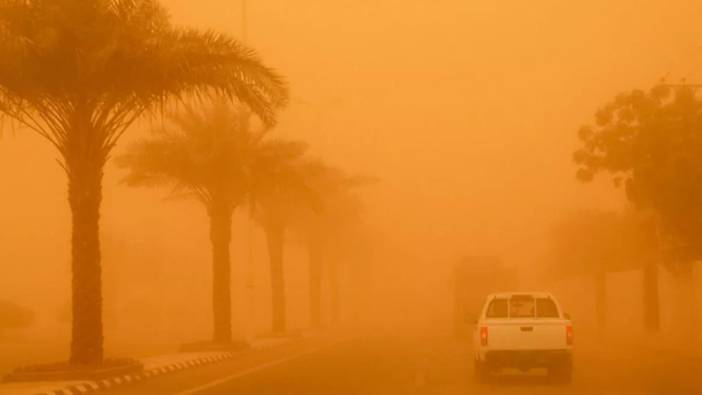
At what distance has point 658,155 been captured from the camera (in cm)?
3584

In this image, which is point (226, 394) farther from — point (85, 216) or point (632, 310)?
point (632, 310)

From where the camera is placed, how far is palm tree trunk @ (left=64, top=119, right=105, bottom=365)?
25109 mm

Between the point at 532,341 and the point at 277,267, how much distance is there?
3206cm

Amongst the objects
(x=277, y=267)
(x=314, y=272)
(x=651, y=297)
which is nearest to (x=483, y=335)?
(x=651, y=297)

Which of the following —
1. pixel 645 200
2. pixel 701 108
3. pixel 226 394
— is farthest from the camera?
pixel 645 200

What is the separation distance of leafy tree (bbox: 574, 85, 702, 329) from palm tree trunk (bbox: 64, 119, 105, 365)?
18132mm

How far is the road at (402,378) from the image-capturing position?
20266 mm

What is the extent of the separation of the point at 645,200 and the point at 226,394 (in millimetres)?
22056

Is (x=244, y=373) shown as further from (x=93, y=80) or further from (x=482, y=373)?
(x=93, y=80)

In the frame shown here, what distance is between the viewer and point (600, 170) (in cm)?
3991

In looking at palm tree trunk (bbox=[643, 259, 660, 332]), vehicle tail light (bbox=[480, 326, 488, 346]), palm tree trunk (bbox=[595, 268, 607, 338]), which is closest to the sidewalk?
vehicle tail light (bbox=[480, 326, 488, 346])

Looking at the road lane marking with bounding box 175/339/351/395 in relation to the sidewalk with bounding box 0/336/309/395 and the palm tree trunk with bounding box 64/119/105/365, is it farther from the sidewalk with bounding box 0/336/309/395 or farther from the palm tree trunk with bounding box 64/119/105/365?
the palm tree trunk with bounding box 64/119/105/365

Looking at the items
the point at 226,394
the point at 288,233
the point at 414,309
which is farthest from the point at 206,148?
the point at 414,309

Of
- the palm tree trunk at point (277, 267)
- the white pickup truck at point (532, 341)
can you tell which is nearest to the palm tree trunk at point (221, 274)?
the palm tree trunk at point (277, 267)
